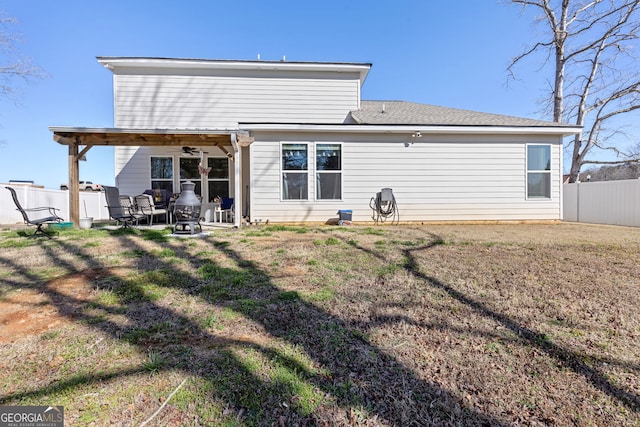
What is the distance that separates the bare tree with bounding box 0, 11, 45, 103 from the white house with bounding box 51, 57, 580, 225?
596cm

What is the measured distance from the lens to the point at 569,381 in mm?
1817

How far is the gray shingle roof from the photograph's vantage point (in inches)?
350

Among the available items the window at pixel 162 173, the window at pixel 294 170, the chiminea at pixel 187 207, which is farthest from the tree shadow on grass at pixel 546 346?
the window at pixel 162 173

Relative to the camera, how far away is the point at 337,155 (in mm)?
8891

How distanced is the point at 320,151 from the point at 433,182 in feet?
12.0

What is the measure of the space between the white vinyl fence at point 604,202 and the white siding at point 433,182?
9.79 feet

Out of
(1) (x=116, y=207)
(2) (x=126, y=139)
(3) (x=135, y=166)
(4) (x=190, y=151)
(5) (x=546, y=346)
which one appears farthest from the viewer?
(3) (x=135, y=166)

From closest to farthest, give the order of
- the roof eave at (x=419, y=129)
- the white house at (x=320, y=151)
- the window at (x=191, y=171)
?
the roof eave at (x=419, y=129) → the white house at (x=320, y=151) → the window at (x=191, y=171)

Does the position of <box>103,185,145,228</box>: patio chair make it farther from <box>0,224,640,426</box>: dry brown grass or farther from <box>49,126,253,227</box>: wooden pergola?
<box>0,224,640,426</box>: dry brown grass

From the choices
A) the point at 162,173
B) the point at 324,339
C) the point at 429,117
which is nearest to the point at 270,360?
the point at 324,339

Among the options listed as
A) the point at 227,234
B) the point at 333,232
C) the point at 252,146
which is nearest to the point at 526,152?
the point at 333,232

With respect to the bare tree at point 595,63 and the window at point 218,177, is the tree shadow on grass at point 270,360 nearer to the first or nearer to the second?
the window at point 218,177

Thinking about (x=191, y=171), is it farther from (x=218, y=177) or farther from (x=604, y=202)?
(x=604, y=202)

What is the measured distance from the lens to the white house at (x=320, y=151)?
8695mm
